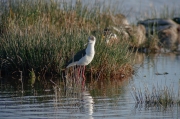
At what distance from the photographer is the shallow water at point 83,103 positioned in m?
9.78

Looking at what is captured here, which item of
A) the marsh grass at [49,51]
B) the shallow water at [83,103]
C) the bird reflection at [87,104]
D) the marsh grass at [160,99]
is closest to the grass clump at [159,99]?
the marsh grass at [160,99]

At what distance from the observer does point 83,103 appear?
1095cm

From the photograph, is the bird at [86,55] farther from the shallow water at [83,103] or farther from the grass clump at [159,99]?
the grass clump at [159,99]

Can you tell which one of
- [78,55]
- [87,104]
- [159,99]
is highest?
[78,55]

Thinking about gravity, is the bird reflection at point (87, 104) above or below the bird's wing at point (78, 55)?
below

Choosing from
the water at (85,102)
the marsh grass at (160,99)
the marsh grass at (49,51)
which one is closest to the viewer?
the water at (85,102)

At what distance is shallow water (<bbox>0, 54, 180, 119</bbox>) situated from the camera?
9.78 m

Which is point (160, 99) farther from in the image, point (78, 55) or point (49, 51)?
point (49, 51)

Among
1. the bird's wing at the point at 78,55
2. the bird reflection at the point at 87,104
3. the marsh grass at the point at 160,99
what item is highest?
the bird's wing at the point at 78,55

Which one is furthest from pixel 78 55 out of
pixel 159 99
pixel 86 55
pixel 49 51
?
pixel 159 99

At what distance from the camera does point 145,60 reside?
1931cm

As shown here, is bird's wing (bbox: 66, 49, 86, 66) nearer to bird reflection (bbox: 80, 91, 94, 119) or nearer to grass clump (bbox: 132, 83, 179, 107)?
bird reflection (bbox: 80, 91, 94, 119)

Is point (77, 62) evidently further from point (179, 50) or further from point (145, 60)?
point (179, 50)

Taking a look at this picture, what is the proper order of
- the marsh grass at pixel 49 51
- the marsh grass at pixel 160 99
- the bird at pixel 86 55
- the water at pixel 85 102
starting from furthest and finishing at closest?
the marsh grass at pixel 49 51 → the bird at pixel 86 55 → the marsh grass at pixel 160 99 → the water at pixel 85 102
